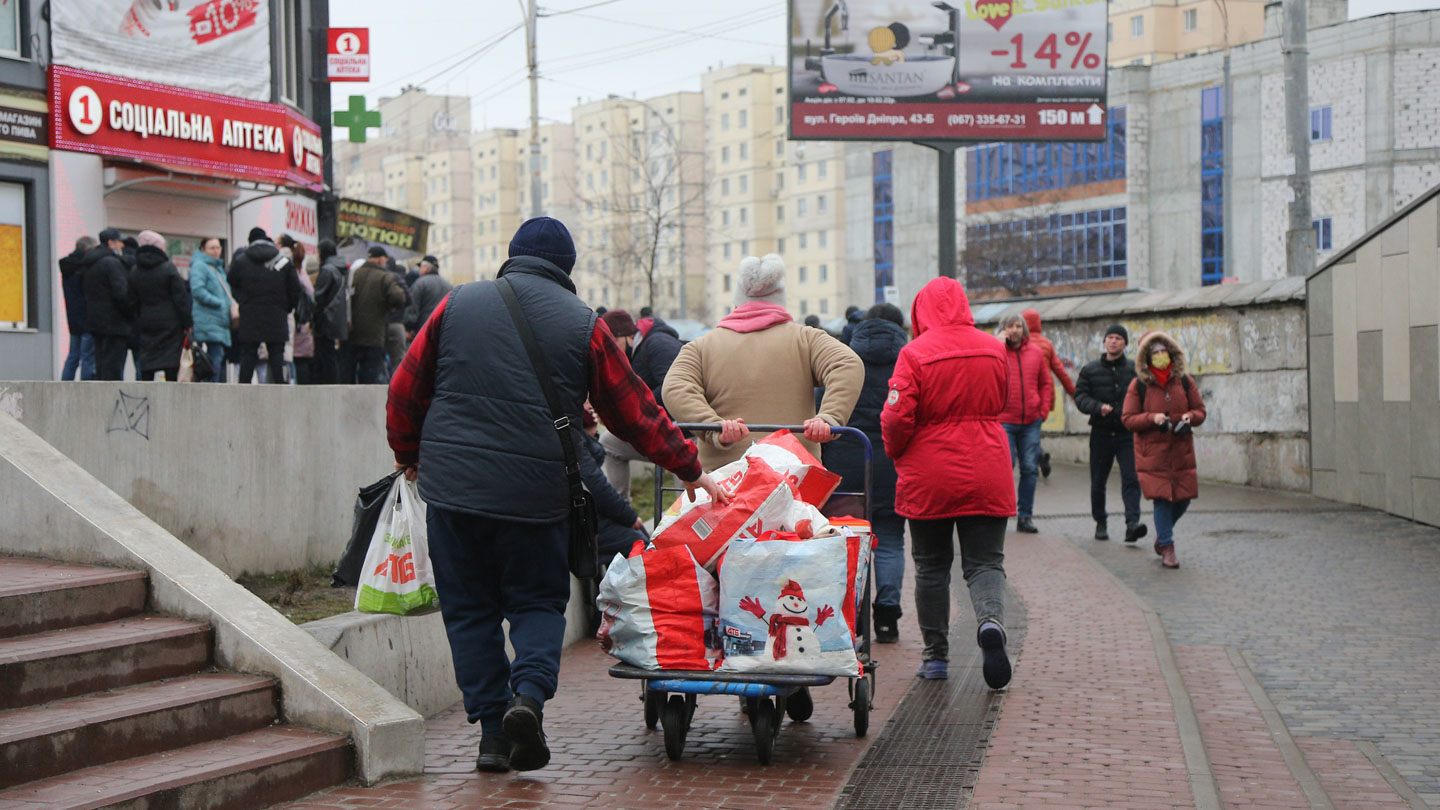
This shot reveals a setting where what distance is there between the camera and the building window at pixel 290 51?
2566 cm

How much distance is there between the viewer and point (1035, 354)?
42.5 feet

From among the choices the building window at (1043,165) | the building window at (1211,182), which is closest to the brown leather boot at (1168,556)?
the building window at (1211,182)

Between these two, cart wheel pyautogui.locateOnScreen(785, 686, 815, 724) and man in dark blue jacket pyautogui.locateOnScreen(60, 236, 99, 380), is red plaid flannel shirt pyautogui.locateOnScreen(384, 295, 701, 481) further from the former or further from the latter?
man in dark blue jacket pyautogui.locateOnScreen(60, 236, 99, 380)

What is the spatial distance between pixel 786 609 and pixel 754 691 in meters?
0.31

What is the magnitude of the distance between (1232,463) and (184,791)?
14264 millimetres

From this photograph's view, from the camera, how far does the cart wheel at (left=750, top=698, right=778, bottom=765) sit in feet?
17.6

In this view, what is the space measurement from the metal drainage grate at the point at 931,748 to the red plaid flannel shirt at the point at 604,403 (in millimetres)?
1250

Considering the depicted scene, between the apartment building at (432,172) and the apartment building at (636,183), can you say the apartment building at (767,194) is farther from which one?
the apartment building at (432,172)

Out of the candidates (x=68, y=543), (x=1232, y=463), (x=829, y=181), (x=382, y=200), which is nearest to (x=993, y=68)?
(x=1232, y=463)

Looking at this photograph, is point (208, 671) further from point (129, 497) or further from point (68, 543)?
point (129, 497)

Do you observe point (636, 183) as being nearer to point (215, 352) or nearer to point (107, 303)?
point (215, 352)

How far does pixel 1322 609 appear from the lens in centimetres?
911

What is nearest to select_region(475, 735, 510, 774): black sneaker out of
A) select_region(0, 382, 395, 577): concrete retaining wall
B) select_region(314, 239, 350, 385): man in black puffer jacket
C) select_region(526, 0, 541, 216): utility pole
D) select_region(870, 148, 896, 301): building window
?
select_region(0, 382, 395, 577): concrete retaining wall

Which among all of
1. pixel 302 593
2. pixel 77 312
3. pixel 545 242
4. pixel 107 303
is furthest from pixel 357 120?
pixel 545 242
